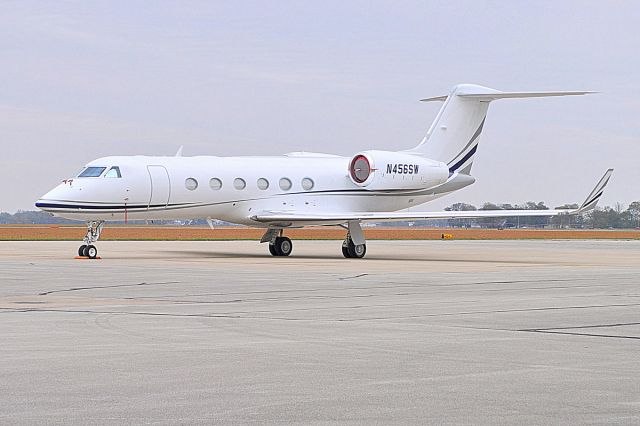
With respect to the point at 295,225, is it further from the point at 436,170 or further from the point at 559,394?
the point at 559,394

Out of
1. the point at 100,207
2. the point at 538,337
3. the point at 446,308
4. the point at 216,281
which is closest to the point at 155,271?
the point at 216,281

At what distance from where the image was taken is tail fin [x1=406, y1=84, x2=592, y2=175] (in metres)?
40.0

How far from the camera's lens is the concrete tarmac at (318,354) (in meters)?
7.32

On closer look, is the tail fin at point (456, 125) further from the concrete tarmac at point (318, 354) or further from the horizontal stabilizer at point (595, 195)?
the concrete tarmac at point (318, 354)

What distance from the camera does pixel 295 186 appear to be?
36906 millimetres

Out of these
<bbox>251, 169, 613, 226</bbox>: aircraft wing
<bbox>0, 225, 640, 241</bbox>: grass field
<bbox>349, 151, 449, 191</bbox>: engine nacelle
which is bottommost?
<bbox>0, 225, 640, 241</bbox>: grass field

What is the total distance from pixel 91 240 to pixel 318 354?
23.1 m

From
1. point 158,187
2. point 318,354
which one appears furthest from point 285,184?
point 318,354

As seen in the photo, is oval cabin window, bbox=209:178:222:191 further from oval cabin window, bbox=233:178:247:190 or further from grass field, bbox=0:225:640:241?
grass field, bbox=0:225:640:241

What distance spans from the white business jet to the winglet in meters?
0.03

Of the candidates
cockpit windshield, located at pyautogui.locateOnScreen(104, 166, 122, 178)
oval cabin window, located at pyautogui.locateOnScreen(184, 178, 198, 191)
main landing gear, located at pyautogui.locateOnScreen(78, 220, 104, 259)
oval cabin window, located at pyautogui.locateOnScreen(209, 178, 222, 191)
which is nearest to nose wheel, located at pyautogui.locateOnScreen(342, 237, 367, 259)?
oval cabin window, located at pyautogui.locateOnScreen(209, 178, 222, 191)

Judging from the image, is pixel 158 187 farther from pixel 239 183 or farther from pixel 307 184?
pixel 307 184

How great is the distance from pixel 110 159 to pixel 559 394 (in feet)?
88.7

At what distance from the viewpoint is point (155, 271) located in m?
24.5
